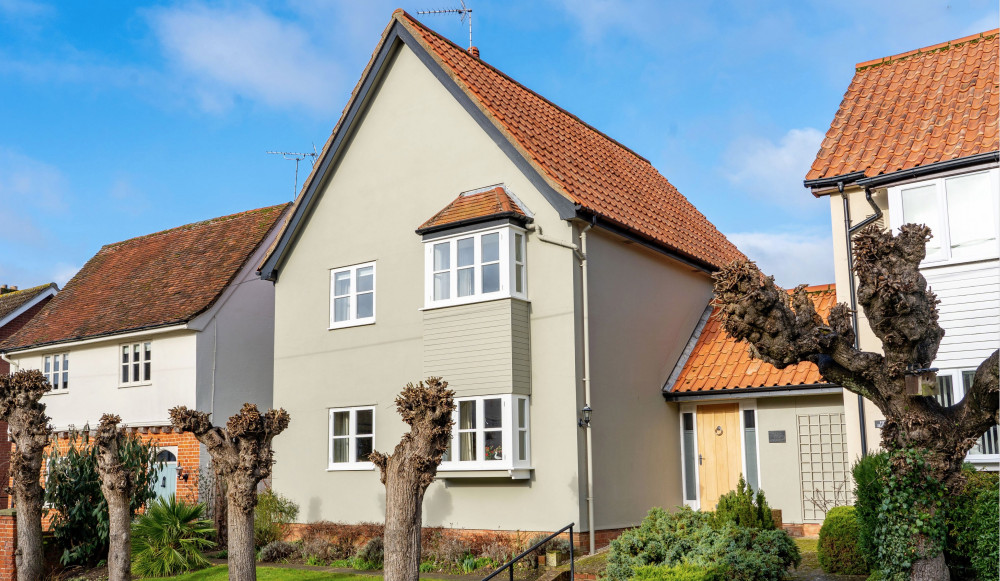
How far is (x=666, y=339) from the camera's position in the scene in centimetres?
1872

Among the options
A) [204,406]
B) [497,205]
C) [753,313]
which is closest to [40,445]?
[204,406]

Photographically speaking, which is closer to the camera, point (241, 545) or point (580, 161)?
point (241, 545)

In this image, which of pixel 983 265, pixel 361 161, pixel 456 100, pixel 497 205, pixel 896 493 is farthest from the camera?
pixel 361 161

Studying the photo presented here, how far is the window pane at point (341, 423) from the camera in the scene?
1875cm

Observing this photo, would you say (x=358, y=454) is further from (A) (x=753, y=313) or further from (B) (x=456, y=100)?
(A) (x=753, y=313)

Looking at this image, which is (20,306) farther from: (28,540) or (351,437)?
(351,437)

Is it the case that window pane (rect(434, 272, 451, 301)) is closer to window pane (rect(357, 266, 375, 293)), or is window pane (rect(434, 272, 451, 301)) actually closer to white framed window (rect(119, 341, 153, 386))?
window pane (rect(357, 266, 375, 293))

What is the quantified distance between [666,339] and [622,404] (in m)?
2.51

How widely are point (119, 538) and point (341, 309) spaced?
6.27 metres

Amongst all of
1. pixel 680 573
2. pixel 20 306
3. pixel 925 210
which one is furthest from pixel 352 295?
pixel 20 306

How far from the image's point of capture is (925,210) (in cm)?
1442

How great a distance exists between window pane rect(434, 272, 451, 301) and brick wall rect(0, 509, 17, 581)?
9915mm

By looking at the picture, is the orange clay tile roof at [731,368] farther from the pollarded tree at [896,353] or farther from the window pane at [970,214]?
the pollarded tree at [896,353]

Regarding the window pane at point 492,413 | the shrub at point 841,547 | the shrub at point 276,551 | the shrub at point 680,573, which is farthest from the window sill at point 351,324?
the shrub at point 841,547
